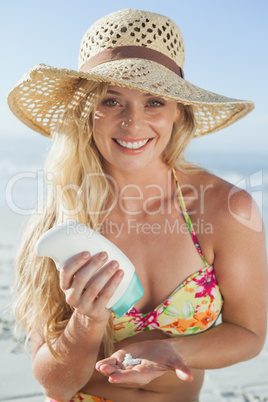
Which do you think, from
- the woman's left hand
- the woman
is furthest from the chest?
the woman's left hand

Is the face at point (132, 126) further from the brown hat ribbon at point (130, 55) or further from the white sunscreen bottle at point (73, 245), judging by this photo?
Answer: the white sunscreen bottle at point (73, 245)

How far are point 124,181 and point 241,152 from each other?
10.2 metres

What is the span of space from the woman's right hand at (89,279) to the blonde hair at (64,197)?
1.46 ft

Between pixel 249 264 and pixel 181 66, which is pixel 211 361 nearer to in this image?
pixel 249 264

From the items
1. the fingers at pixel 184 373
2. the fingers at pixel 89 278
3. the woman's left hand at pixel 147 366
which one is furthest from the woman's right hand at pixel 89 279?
the fingers at pixel 184 373

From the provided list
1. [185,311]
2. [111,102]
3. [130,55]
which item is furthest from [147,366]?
[130,55]

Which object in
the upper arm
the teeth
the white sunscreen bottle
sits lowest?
the upper arm

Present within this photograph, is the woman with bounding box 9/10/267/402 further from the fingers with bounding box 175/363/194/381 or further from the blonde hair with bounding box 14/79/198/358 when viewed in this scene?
the fingers with bounding box 175/363/194/381

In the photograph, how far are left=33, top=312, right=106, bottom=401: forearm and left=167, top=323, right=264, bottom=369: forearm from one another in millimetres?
266

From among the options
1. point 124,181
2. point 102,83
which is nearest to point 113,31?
point 102,83

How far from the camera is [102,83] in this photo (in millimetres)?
1699

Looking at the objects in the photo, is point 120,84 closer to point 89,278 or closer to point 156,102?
point 156,102

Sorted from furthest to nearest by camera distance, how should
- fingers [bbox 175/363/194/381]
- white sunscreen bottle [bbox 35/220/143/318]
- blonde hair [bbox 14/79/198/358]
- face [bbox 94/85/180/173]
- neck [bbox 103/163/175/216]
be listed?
1. neck [bbox 103/163/175/216]
2. blonde hair [bbox 14/79/198/358]
3. face [bbox 94/85/180/173]
4. white sunscreen bottle [bbox 35/220/143/318]
5. fingers [bbox 175/363/194/381]

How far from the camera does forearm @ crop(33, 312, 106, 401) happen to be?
1603 mm
